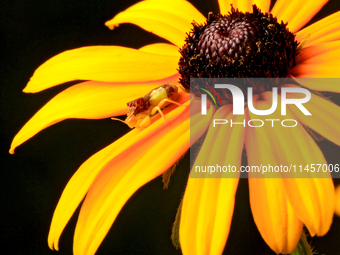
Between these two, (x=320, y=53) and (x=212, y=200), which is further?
(x=320, y=53)

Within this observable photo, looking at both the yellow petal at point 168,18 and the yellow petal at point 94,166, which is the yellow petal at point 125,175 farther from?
the yellow petal at point 168,18

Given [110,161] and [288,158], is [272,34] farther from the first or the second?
[110,161]

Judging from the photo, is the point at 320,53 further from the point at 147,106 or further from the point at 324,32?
the point at 147,106

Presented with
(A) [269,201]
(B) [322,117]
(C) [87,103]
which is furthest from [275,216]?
(C) [87,103]

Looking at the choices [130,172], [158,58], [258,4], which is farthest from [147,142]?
[258,4]

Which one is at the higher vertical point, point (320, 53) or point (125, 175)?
point (320, 53)

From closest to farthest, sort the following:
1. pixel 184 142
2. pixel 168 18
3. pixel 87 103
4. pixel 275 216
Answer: pixel 275 216, pixel 184 142, pixel 87 103, pixel 168 18
